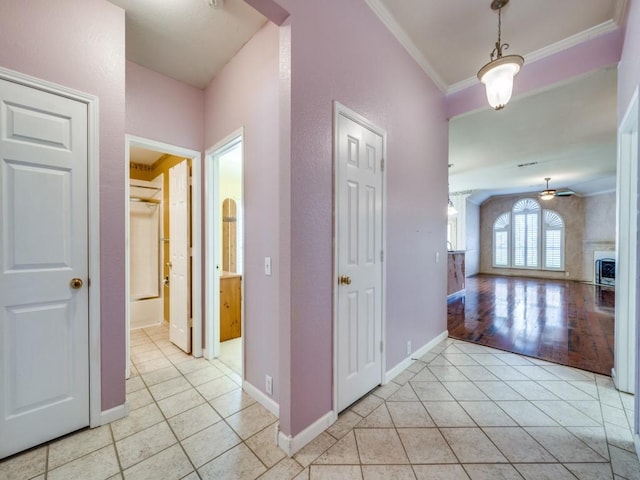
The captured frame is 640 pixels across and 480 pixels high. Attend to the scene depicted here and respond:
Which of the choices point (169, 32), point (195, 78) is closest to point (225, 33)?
point (169, 32)

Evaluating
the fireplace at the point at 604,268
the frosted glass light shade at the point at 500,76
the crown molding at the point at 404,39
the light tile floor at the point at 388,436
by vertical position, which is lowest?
the light tile floor at the point at 388,436

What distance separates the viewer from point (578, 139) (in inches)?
183

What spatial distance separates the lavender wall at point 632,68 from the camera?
5.14ft

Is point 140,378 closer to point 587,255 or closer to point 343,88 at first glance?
point 343,88

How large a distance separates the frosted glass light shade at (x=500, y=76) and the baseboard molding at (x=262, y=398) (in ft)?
9.03

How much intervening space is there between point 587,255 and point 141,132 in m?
11.6

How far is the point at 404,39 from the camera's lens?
2.52 meters

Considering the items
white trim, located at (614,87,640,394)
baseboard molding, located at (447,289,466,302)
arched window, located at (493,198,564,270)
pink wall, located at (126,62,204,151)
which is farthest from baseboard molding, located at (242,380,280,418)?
arched window, located at (493,198,564,270)

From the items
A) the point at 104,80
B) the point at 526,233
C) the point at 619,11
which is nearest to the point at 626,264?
the point at 619,11

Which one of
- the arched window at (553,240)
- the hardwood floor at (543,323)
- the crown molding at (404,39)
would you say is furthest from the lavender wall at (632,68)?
the arched window at (553,240)

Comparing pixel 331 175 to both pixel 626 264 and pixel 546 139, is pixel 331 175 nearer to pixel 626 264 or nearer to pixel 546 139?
pixel 626 264

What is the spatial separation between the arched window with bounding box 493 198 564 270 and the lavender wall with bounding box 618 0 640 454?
8662 millimetres

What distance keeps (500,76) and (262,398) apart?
2945mm

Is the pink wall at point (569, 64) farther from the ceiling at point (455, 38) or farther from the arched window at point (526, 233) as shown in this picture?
the arched window at point (526, 233)
